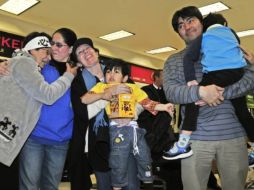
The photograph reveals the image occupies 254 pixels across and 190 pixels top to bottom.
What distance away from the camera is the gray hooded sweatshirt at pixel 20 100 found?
2.14m

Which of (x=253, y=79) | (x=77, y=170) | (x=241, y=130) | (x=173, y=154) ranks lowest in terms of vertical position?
(x=77, y=170)

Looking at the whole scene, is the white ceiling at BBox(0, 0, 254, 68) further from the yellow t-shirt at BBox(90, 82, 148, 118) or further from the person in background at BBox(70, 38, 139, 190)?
the person in background at BBox(70, 38, 139, 190)

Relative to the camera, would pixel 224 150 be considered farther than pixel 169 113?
No

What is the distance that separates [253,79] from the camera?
199cm

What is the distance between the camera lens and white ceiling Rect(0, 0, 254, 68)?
6469 millimetres

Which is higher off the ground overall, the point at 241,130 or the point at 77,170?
the point at 241,130

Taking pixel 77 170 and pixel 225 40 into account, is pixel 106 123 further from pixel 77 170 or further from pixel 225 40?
pixel 225 40

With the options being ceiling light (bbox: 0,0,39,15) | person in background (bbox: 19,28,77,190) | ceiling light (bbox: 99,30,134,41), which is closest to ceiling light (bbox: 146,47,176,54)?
ceiling light (bbox: 99,30,134,41)

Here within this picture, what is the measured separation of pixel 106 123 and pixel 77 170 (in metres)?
0.40

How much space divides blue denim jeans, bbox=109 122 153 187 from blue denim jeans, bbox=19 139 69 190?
41 cm

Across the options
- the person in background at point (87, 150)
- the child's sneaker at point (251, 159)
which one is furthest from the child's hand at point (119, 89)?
the child's sneaker at point (251, 159)

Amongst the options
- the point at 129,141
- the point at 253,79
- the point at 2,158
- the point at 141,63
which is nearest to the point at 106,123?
the point at 129,141

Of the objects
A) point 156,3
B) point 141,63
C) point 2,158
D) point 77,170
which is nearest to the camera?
point 2,158

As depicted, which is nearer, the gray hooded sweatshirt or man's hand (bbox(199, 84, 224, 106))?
man's hand (bbox(199, 84, 224, 106))
